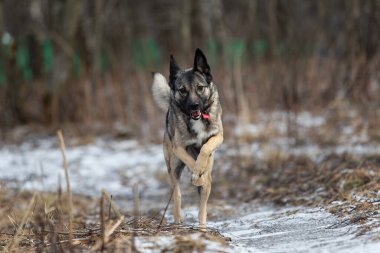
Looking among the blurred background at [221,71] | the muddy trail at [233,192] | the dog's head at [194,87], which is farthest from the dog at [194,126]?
the blurred background at [221,71]

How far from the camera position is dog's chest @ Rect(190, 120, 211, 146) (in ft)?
20.7

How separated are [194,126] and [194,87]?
0.40m

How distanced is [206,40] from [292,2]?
2.57 meters

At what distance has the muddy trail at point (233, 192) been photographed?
4598 millimetres

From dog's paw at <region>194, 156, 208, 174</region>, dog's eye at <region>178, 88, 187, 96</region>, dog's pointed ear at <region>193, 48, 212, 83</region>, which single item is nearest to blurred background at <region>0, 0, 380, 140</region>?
dog's pointed ear at <region>193, 48, 212, 83</region>

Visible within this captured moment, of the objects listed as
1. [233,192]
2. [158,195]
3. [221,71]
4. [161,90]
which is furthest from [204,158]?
[221,71]

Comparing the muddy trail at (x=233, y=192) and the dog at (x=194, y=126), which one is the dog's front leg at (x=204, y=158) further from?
the muddy trail at (x=233, y=192)

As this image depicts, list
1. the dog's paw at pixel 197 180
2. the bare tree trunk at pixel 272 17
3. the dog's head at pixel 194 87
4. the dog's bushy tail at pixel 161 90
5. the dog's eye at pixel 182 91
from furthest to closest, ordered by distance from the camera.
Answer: the bare tree trunk at pixel 272 17 < the dog's bushy tail at pixel 161 90 < the dog's eye at pixel 182 91 < the dog's head at pixel 194 87 < the dog's paw at pixel 197 180

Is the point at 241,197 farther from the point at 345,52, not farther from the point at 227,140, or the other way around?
the point at 345,52

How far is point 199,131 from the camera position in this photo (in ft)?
20.7

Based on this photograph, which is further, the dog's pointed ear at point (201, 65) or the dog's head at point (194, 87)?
the dog's pointed ear at point (201, 65)

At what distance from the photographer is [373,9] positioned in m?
12.6

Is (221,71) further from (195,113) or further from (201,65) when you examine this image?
(195,113)

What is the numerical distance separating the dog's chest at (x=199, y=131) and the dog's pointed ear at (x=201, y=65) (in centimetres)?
53
